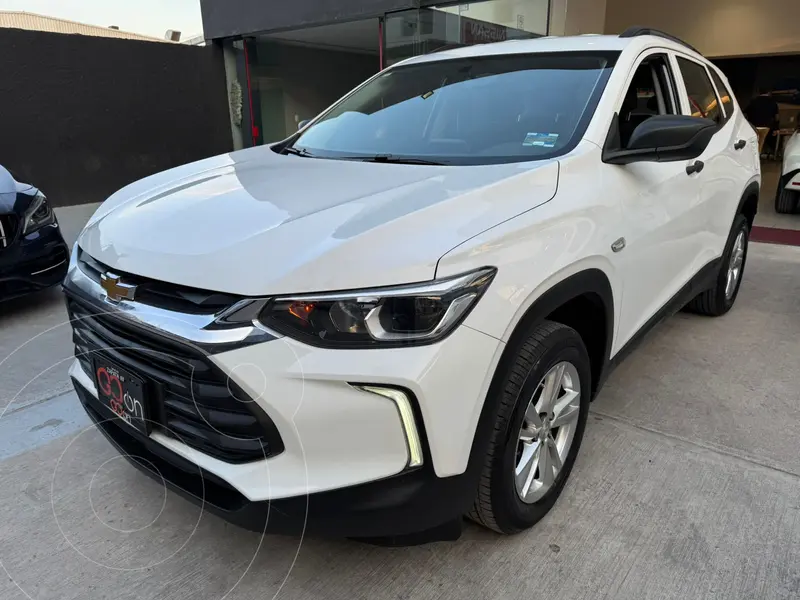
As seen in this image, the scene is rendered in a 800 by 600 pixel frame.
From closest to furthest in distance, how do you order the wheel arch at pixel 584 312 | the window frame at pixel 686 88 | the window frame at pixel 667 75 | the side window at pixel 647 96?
the wheel arch at pixel 584 312 → the window frame at pixel 667 75 → the side window at pixel 647 96 → the window frame at pixel 686 88

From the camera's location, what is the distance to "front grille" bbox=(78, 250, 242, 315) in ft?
5.44

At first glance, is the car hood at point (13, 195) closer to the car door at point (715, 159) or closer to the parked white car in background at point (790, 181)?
the car door at point (715, 159)

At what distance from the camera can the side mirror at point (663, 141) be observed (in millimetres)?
2314

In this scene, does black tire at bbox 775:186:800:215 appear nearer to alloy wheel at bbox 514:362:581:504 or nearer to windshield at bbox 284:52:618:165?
windshield at bbox 284:52:618:165

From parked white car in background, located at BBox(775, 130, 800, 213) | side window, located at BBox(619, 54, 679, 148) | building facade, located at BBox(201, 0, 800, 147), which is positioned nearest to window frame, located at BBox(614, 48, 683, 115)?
side window, located at BBox(619, 54, 679, 148)

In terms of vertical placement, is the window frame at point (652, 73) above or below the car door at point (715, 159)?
above

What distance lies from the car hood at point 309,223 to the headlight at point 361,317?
0.03m

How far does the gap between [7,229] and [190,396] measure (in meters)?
3.46

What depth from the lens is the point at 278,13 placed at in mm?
10281

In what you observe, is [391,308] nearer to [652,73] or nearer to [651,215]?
[651,215]

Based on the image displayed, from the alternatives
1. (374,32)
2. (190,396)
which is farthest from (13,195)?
(374,32)

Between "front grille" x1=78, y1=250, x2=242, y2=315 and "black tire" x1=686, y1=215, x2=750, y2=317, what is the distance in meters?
3.44

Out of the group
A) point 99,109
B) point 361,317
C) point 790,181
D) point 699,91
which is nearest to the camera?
point 361,317

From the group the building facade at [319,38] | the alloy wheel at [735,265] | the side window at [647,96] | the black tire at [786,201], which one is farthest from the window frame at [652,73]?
the black tire at [786,201]
